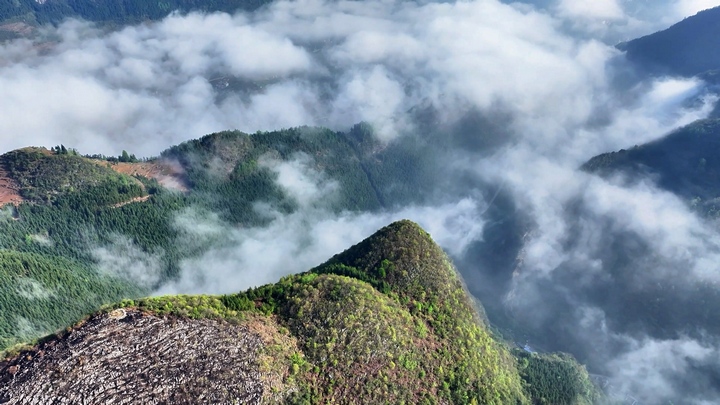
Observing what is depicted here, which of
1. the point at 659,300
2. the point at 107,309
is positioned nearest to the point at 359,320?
the point at 107,309

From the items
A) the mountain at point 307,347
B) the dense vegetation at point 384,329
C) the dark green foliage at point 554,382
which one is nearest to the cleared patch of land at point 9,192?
the dense vegetation at point 384,329

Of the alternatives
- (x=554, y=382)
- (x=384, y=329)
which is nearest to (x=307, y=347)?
(x=384, y=329)

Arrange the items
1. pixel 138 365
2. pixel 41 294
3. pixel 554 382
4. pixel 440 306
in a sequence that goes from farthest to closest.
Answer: pixel 41 294 → pixel 554 382 → pixel 440 306 → pixel 138 365

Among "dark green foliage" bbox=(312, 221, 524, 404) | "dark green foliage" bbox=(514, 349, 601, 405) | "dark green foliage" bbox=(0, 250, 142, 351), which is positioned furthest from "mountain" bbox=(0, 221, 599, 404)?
"dark green foliage" bbox=(0, 250, 142, 351)

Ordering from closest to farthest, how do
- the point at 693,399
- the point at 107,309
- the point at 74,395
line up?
the point at 74,395 < the point at 107,309 < the point at 693,399

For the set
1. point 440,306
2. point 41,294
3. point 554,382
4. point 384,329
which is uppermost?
point 41,294

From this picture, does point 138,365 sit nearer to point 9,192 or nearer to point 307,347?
point 307,347

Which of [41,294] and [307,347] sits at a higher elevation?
A: [41,294]

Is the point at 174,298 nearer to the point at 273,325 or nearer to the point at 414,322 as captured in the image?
the point at 273,325

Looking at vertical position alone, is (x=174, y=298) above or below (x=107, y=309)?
above
